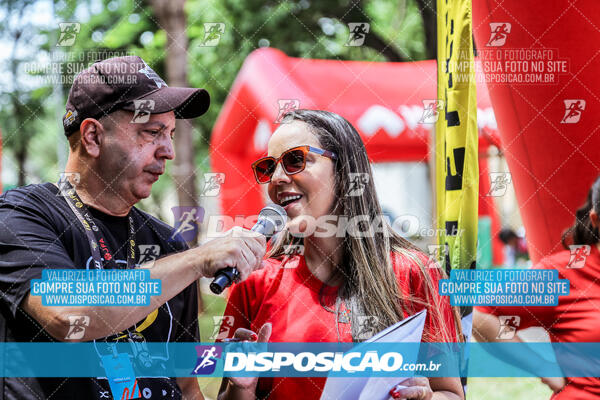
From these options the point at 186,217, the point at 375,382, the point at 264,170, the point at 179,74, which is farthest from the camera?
the point at 179,74

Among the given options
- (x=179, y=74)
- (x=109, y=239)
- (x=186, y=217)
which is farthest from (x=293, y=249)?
(x=179, y=74)

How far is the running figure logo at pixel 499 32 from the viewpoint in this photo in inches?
88.4

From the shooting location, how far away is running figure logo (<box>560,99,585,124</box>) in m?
2.25

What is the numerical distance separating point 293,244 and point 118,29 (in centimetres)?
356

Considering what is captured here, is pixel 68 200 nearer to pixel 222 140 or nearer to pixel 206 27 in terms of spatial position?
pixel 206 27

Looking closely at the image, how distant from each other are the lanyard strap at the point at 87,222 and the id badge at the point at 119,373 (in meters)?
0.26

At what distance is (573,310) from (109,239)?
1591 mm

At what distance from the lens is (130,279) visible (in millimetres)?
1617

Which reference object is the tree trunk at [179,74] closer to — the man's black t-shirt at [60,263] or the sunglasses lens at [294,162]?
the man's black t-shirt at [60,263]

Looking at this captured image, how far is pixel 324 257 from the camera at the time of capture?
1822 mm

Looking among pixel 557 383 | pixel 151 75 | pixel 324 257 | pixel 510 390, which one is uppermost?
pixel 151 75

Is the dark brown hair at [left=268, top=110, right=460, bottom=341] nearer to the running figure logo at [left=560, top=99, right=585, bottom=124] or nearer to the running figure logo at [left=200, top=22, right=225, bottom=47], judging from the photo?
the running figure logo at [left=200, top=22, right=225, bottom=47]

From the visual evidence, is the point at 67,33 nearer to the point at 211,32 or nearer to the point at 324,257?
the point at 211,32

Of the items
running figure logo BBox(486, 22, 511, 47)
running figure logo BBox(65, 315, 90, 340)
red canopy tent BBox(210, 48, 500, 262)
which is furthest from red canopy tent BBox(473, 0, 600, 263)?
red canopy tent BBox(210, 48, 500, 262)
